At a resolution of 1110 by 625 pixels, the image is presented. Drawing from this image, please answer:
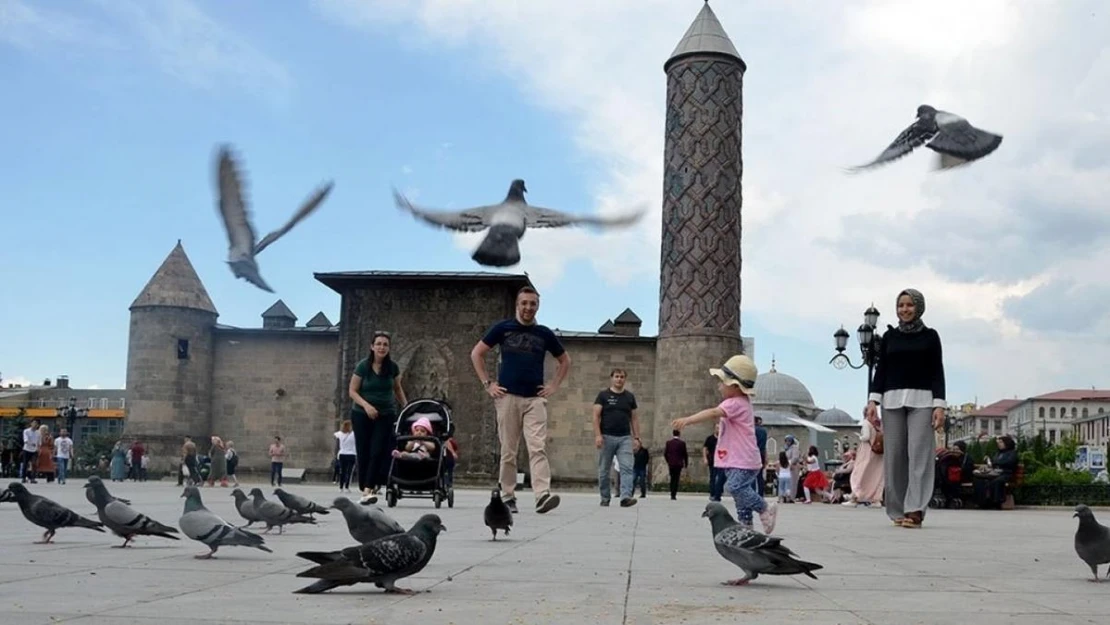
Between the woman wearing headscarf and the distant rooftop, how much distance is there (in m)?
24.7

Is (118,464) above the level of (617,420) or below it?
below

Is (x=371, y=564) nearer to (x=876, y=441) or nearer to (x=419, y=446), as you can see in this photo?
(x=419, y=446)

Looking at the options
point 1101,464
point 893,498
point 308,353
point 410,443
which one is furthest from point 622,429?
point 308,353

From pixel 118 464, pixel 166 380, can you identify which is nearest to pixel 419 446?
pixel 118 464

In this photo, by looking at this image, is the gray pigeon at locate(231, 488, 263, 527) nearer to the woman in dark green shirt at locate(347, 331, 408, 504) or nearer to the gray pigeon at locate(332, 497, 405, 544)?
the gray pigeon at locate(332, 497, 405, 544)

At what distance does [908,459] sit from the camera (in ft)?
29.3

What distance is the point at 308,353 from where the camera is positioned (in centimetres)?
3428

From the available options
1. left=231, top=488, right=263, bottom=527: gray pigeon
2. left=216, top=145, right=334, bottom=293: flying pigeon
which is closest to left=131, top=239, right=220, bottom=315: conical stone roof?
left=216, top=145, right=334, bottom=293: flying pigeon

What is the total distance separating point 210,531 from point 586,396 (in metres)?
28.4

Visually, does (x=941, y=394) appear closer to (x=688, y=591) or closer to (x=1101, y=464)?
(x=688, y=591)

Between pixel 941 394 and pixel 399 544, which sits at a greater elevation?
pixel 941 394

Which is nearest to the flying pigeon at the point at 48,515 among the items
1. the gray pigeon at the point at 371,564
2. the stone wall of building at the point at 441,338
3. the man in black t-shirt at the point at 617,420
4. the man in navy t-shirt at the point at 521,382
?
the gray pigeon at the point at 371,564

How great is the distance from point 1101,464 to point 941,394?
20624 millimetres

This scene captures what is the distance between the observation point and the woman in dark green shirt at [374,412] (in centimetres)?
1000
